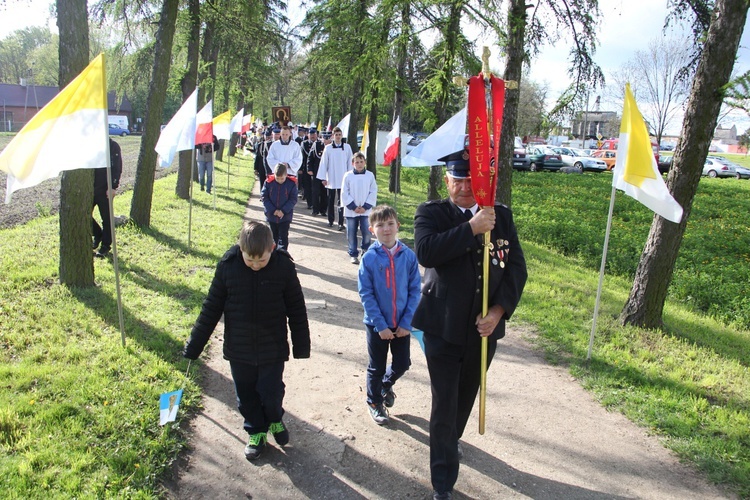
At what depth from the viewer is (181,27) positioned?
14.1m

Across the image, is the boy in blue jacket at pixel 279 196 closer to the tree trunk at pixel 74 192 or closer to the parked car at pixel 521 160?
the tree trunk at pixel 74 192

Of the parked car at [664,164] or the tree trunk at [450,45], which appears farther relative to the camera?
the parked car at [664,164]

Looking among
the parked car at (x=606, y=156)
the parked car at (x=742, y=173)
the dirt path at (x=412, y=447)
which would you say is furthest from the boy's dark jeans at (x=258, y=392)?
the parked car at (x=742, y=173)

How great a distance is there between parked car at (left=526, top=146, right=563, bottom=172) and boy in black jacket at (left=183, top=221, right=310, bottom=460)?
114 ft

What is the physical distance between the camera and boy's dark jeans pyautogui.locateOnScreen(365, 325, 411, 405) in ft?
14.2

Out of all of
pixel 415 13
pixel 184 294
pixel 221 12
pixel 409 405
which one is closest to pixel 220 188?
pixel 221 12

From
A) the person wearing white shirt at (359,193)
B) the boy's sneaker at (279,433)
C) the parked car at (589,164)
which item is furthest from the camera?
the parked car at (589,164)

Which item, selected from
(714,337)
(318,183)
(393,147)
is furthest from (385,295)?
(318,183)

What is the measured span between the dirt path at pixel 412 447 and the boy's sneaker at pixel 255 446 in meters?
0.07

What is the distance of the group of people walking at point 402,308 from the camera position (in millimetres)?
3225

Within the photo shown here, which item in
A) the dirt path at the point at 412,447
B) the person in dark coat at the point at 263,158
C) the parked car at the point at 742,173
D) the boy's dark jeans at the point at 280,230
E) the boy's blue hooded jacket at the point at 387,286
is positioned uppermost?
the parked car at the point at 742,173

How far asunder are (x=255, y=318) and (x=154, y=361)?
180cm

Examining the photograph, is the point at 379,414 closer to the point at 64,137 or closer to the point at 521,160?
the point at 64,137

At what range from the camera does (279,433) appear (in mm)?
3865
